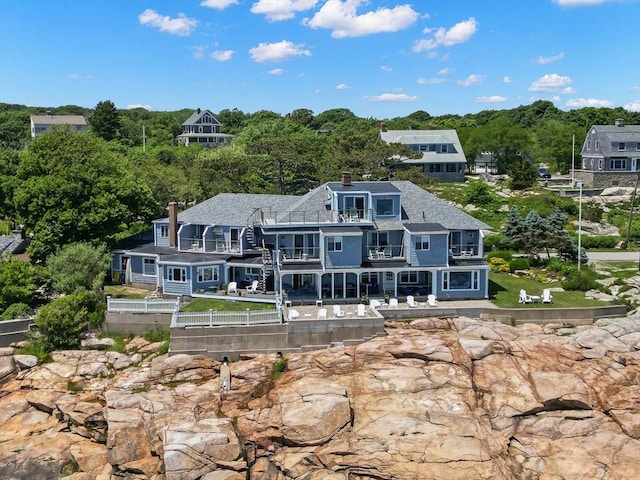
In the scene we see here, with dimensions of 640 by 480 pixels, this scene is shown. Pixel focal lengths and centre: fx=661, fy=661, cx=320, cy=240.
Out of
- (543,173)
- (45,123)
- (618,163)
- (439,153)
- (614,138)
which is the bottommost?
(543,173)

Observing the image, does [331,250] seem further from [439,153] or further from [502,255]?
[439,153]

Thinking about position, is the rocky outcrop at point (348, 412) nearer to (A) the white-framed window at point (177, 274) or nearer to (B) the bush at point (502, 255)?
(A) the white-framed window at point (177, 274)

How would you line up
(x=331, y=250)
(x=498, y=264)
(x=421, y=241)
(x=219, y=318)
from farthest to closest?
1. (x=498, y=264)
2. (x=421, y=241)
3. (x=331, y=250)
4. (x=219, y=318)

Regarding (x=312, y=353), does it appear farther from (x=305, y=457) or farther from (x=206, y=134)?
(x=206, y=134)

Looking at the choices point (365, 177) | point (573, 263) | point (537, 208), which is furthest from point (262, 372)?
point (537, 208)

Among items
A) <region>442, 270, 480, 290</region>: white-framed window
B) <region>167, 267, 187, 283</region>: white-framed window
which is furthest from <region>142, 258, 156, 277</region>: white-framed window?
<region>442, 270, 480, 290</region>: white-framed window

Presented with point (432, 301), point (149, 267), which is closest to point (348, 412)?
point (432, 301)
